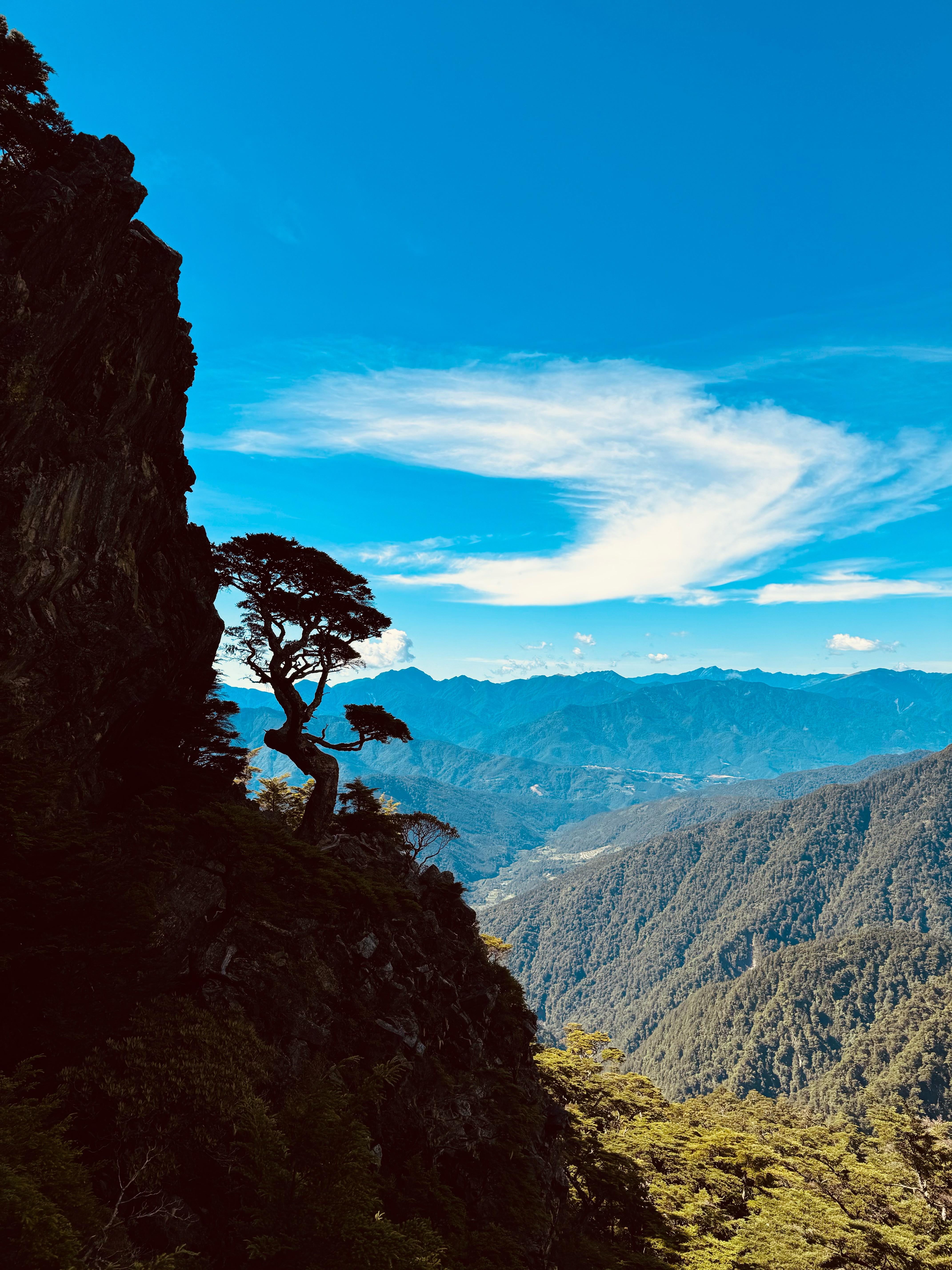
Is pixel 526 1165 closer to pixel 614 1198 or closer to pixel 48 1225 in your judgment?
pixel 614 1198

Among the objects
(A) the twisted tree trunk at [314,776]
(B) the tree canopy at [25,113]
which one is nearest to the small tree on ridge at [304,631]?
(A) the twisted tree trunk at [314,776]

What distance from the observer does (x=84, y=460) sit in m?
23.0

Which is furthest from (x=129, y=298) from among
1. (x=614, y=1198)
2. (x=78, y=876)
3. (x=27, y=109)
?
(x=614, y=1198)

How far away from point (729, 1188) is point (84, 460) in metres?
60.8

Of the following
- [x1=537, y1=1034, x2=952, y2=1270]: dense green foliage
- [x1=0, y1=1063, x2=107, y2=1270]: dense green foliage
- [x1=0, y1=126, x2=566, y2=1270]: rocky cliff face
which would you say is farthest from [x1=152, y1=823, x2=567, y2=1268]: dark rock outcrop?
[x1=0, y1=1063, x2=107, y2=1270]: dense green foliage

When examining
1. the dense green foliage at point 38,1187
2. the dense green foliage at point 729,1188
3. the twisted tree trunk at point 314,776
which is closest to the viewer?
the dense green foliage at point 38,1187

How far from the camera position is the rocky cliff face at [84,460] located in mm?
20438

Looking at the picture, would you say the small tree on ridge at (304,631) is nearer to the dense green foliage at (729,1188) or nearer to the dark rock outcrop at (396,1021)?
the dark rock outcrop at (396,1021)

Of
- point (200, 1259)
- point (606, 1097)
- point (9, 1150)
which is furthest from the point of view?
point (606, 1097)

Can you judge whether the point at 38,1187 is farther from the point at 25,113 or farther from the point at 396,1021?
the point at 25,113

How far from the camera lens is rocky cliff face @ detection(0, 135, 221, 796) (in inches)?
805

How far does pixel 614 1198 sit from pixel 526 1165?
1626 cm

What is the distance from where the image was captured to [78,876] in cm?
1560

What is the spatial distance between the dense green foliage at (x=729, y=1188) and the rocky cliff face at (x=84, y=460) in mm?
30271
